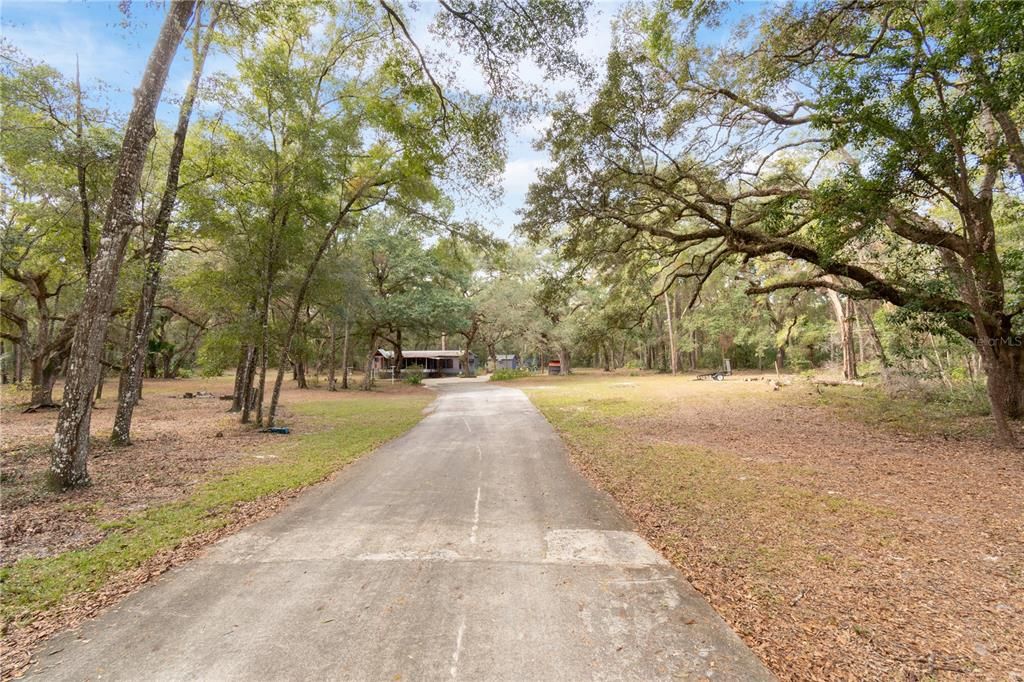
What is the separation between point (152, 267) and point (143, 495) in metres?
5.13

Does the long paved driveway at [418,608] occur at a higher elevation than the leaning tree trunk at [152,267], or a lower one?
lower

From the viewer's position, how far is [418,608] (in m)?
3.21

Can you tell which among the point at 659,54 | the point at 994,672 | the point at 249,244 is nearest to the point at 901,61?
the point at 659,54

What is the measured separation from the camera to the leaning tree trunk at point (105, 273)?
5980 millimetres

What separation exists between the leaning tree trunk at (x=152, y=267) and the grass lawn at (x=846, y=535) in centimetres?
953

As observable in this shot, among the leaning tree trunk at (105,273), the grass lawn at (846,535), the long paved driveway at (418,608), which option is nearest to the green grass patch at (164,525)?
the long paved driveway at (418,608)

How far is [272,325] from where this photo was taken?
41.4 feet

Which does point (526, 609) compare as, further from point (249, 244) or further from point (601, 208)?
point (249, 244)

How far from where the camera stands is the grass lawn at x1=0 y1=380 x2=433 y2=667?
148 inches

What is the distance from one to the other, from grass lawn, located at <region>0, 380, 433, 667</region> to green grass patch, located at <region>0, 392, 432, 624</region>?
1cm

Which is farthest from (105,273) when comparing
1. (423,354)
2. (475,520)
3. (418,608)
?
(423,354)

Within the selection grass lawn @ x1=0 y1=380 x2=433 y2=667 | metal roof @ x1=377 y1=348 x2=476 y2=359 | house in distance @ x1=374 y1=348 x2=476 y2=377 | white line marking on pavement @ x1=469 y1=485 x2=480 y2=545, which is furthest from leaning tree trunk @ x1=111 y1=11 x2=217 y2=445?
metal roof @ x1=377 y1=348 x2=476 y2=359

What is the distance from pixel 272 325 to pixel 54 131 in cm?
582

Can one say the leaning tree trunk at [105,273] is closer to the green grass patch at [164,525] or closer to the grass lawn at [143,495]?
the grass lawn at [143,495]
